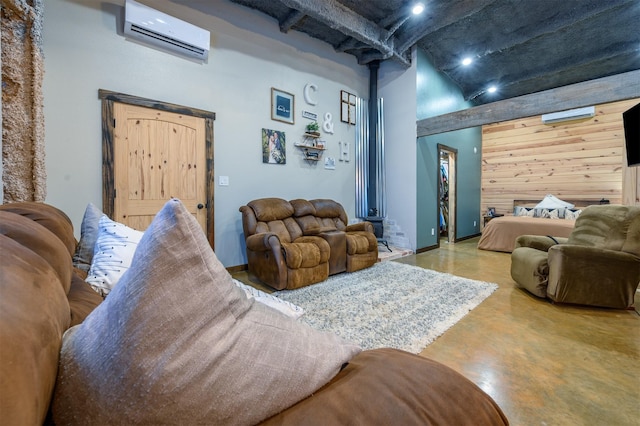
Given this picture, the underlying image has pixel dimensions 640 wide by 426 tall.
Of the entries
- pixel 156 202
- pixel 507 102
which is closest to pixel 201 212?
pixel 156 202

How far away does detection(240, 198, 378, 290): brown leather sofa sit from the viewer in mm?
2988

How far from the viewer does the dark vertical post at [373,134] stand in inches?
207

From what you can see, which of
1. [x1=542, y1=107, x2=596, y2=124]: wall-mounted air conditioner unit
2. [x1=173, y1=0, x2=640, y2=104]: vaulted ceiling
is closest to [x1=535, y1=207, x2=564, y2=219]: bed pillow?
[x1=542, y1=107, x2=596, y2=124]: wall-mounted air conditioner unit

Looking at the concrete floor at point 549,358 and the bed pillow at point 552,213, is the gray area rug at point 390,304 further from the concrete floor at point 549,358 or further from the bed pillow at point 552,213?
the bed pillow at point 552,213

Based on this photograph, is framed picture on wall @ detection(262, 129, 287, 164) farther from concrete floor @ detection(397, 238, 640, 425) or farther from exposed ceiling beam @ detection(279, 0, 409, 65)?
concrete floor @ detection(397, 238, 640, 425)

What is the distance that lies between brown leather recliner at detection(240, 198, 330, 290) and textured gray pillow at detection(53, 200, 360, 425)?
97.2 inches

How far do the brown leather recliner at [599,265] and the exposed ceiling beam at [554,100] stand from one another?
4.32ft

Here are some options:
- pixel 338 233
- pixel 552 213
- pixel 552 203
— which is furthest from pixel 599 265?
pixel 552 203

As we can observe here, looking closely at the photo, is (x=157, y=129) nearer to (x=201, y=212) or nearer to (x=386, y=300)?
(x=201, y=212)

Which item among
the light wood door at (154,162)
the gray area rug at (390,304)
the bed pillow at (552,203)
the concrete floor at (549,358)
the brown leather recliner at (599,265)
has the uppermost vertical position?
the light wood door at (154,162)

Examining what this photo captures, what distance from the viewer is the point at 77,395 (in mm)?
413

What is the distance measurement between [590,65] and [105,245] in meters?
7.78

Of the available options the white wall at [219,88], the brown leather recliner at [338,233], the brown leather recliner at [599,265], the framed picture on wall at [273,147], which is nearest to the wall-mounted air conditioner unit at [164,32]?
the white wall at [219,88]

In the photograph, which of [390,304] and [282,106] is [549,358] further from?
[282,106]
